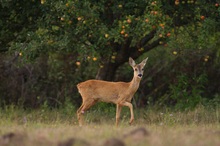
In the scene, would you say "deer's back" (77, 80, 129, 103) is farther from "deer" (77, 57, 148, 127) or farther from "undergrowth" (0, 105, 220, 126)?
"undergrowth" (0, 105, 220, 126)

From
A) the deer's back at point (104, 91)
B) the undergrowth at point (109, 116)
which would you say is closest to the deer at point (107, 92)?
the deer's back at point (104, 91)

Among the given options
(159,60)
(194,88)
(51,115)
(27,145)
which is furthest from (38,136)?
(159,60)

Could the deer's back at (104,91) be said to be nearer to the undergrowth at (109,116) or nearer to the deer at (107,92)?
the deer at (107,92)

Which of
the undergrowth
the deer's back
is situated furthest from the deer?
the undergrowth

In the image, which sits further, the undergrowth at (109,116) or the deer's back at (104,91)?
the deer's back at (104,91)

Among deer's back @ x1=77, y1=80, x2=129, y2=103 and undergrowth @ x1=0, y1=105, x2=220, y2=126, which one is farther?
deer's back @ x1=77, y1=80, x2=129, y2=103

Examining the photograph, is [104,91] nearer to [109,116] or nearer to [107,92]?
[107,92]

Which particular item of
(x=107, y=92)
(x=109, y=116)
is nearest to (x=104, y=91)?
(x=107, y=92)

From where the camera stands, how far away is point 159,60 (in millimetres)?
18141

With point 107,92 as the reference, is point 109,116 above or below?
below

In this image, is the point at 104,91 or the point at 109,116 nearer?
the point at 104,91

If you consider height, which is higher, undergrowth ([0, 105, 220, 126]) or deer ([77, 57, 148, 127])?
deer ([77, 57, 148, 127])

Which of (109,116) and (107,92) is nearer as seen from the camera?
(107,92)

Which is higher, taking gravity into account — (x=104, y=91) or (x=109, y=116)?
(x=104, y=91)
